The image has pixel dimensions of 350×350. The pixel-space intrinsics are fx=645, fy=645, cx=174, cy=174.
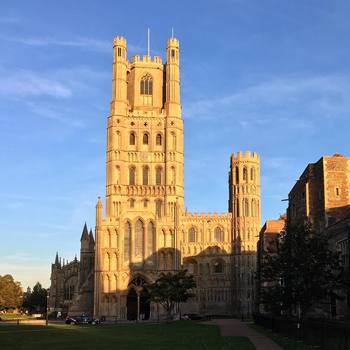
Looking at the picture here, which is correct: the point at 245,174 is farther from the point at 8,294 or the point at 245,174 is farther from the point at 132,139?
the point at 8,294

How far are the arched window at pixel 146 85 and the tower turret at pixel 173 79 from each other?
12.3 feet

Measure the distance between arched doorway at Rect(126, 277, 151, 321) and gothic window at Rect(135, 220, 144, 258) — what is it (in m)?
3.96

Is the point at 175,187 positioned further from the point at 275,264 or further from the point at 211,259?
the point at 275,264

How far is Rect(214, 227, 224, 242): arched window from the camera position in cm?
11944

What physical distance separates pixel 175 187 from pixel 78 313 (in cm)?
2576

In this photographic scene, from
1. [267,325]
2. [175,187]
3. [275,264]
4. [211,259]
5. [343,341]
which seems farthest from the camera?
[211,259]

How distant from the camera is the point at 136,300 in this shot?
9781cm

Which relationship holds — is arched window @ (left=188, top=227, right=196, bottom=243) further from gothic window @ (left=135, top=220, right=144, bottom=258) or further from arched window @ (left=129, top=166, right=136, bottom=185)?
gothic window @ (left=135, top=220, right=144, bottom=258)

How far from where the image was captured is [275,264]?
48.9 m

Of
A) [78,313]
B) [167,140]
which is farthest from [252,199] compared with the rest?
[78,313]

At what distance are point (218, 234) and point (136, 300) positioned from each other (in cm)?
2728

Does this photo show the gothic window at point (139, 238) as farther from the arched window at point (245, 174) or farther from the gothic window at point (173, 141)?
the arched window at point (245, 174)

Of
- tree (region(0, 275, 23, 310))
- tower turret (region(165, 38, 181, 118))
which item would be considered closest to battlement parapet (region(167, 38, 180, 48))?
tower turret (region(165, 38, 181, 118))

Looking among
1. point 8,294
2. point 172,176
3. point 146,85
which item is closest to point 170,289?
point 172,176
